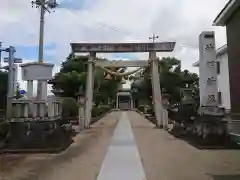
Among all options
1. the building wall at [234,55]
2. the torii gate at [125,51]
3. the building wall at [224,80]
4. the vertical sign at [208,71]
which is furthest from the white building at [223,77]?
the vertical sign at [208,71]

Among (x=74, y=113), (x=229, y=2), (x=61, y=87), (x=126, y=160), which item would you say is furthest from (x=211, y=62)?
(x=61, y=87)

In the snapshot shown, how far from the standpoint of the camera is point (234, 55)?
19.6 metres

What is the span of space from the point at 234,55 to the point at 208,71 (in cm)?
446

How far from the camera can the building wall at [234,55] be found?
1897cm

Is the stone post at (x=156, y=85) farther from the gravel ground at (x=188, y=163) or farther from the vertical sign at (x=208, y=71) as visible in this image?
the gravel ground at (x=188, y=163)

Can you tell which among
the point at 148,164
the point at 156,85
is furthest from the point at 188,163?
the point at 156,85

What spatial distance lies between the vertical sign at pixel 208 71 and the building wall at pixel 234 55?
347 centimetres

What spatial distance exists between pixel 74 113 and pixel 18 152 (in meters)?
19.3

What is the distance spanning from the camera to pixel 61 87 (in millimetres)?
48875

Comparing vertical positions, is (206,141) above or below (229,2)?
below

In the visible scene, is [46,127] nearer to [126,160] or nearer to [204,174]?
[126,160]

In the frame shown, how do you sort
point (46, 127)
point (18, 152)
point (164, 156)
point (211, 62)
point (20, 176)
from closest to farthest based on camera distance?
point (20, 176)
point (164, 156)
point (18, 152)
point (46, 127)
point (211, 62)

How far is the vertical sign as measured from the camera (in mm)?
15672

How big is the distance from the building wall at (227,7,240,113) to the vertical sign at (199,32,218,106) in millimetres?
3470
